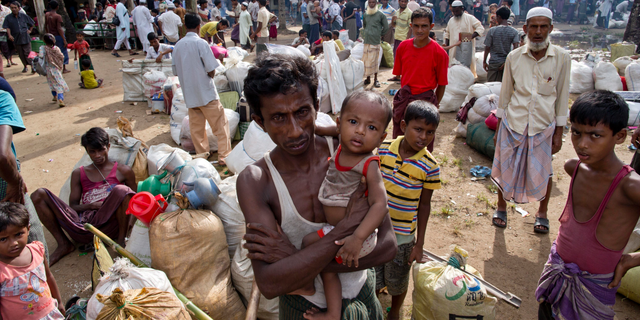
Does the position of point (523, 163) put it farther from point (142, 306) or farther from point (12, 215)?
point (12, 215)

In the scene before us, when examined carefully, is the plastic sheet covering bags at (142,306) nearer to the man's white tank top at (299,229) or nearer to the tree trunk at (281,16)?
the man's white tank top at (299,229)

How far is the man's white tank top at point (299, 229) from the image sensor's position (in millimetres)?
1334

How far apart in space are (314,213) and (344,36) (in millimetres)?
9854

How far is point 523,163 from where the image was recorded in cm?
326

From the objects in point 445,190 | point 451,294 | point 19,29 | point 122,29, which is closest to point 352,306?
point 451,294

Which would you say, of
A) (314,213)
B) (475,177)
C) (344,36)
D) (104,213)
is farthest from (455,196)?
(344,36)

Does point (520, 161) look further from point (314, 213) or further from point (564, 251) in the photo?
point (314, 213)

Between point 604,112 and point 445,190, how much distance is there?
8.59ft

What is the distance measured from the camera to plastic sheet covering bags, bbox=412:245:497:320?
6.93 ft

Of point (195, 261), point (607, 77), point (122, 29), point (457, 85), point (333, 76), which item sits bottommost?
point (195, 261)

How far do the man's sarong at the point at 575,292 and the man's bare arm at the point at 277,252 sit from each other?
136 cm

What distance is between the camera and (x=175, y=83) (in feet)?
20.6

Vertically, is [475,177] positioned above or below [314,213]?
below

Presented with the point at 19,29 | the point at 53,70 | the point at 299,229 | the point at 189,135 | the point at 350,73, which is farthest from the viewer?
the point at 19,29
